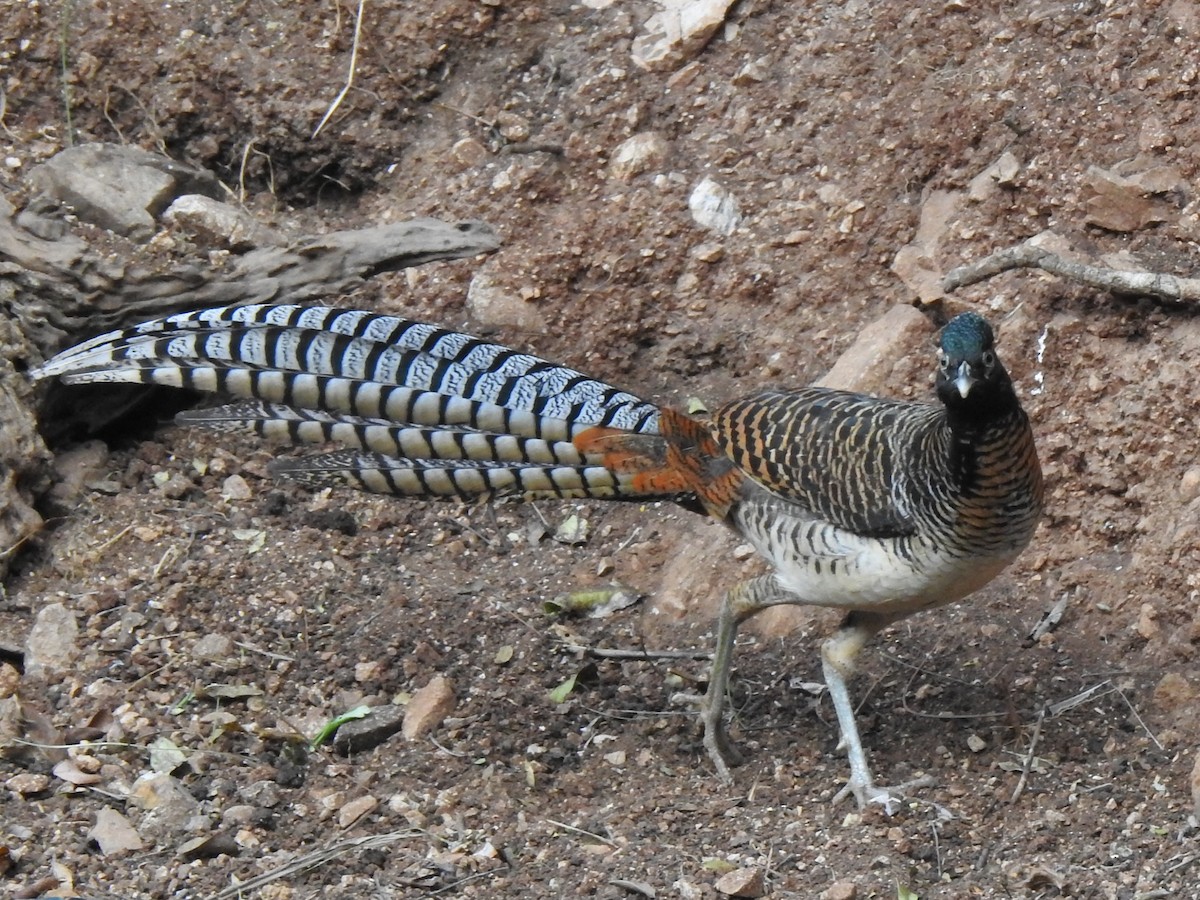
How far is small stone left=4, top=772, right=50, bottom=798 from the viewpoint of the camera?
4.60 m

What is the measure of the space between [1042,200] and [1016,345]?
2.17ft

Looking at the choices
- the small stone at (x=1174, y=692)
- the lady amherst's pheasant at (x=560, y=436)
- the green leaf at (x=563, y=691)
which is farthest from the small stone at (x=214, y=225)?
the small stone at (x=1174, y=692)

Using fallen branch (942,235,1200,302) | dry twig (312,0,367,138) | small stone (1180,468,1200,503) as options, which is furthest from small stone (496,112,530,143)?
small stone (1180,468,1200,503)

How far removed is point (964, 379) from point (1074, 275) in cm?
157

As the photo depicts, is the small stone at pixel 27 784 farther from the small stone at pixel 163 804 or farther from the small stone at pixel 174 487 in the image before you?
the small stone at pixel 174 487

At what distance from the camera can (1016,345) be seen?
5559 millimetres

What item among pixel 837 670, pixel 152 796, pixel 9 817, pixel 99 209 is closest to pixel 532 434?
pixel 837 670

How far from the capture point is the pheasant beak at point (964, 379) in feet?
13.3

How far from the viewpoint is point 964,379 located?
13.3 ft

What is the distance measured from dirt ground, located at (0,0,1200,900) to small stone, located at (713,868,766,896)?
0.04 feet

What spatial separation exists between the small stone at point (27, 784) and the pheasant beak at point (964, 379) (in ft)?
10.0

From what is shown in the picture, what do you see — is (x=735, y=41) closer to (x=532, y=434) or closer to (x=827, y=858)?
(x=532, y=434)

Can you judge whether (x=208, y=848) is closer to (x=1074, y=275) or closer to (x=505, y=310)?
(x=505, y=310)

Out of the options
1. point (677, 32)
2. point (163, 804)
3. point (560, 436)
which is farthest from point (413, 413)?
point (677, 32)
